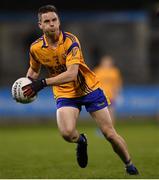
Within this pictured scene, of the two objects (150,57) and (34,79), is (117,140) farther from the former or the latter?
(150,57)

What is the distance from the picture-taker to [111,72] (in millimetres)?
21031

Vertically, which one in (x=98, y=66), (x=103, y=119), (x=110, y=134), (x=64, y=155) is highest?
(x=103, y=119)

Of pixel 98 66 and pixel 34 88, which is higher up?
pixel 34 88

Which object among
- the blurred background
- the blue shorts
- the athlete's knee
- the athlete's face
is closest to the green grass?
the blurred background

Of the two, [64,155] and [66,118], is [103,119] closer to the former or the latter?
[66,118]

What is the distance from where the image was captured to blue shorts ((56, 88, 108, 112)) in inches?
427

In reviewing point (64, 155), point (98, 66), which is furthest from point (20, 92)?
point (98, 66)

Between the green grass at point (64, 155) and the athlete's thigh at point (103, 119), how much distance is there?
73cm

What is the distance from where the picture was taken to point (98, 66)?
30.9 m

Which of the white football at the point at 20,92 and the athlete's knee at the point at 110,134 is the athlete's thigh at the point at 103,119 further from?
the white football at the point at 20,92

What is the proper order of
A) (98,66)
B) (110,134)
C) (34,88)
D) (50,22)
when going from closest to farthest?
1. (34,88)
2. (50,22)
3. (110,134)
4. (98,66)

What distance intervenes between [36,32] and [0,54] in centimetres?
199

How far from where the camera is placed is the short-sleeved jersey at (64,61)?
34.9ft

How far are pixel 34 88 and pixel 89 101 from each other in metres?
1.01
